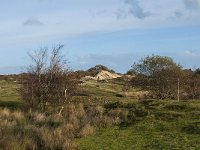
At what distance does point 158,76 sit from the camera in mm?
49031

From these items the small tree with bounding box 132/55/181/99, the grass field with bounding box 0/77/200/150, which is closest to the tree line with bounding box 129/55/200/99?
the small tree with bounding box 132/55/181/99

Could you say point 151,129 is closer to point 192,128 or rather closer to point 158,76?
point 192,128

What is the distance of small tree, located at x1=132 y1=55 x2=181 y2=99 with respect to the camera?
48188 mm

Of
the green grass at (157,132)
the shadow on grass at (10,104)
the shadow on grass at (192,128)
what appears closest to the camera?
the green grass at (157,132)

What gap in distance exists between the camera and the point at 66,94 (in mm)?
37344

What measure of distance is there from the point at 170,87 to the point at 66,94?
46.5ft

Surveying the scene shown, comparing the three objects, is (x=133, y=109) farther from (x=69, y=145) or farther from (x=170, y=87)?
(x=170, y=87)

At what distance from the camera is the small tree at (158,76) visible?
48188 millimetres

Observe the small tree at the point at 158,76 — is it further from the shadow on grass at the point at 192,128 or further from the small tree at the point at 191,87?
the shadow on grass at the point at 192,128

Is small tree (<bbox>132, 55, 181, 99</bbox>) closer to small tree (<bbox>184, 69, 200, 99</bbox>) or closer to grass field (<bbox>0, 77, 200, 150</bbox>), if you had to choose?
small tree (<bbox>184, 69, 200, 99</bbox>)

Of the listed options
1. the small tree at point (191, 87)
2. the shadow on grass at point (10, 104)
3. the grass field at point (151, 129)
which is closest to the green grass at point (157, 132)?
the grass field at point (151, 129)

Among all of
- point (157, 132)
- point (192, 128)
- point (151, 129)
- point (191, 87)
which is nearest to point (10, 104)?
point (151, 129)

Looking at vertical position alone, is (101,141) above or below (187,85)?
below

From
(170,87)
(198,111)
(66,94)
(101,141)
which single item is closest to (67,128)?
(101,141)
